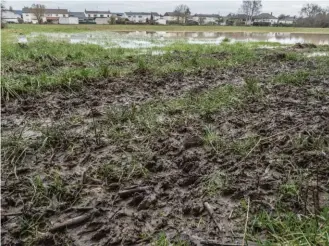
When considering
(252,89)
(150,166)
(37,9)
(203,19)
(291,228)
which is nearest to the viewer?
(291,228)

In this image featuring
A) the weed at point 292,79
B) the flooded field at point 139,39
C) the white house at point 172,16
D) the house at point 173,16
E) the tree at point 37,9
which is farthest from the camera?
the white house at point 172,16

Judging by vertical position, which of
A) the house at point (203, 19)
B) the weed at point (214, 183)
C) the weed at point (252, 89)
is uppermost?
the house at point (203, 19)

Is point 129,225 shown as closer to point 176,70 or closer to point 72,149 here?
point 72,149

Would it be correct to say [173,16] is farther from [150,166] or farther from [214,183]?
[214,183]

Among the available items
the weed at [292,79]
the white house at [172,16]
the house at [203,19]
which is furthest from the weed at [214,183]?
the house at [203,19]

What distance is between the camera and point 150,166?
3.27 meters

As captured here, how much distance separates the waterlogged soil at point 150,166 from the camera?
7.79ft

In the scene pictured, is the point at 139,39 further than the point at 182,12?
No

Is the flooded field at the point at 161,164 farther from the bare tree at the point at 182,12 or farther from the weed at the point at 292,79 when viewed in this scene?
the bare tree at the point at 182,12

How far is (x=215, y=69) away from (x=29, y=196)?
22.9 ft

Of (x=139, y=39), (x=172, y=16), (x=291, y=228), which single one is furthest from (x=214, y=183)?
(x=172, y=16)

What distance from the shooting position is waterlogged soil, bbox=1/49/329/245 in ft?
7.79

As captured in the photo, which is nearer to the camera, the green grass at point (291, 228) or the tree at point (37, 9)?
the green grass at point (291, 228)

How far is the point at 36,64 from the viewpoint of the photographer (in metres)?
8.18
